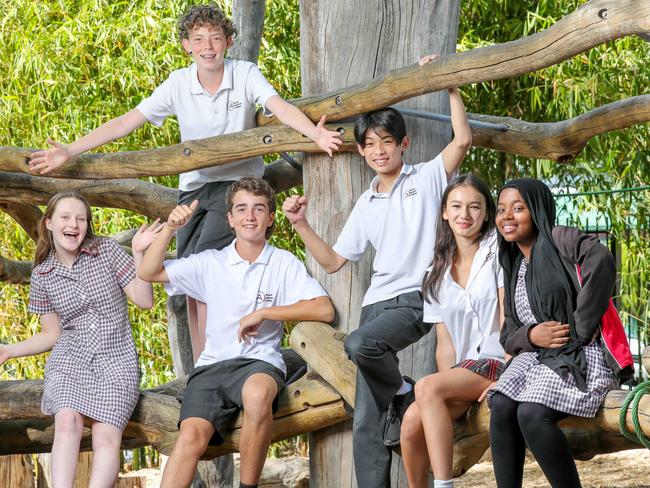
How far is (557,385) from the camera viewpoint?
294 centimetres

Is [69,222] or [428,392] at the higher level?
[69,222]

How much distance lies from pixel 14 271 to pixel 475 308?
311cm

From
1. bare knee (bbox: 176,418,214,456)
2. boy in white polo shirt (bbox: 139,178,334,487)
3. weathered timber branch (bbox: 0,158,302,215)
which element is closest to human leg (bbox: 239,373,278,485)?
boy in white polo shirt (bbox: 139,178,334,487)

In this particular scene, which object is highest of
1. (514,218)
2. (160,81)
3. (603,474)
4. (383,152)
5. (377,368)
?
(160,81)

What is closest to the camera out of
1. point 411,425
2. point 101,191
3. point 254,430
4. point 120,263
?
point 411,425

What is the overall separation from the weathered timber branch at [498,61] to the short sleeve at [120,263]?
0.84 meters

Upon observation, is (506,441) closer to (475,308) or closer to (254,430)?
(475,308)

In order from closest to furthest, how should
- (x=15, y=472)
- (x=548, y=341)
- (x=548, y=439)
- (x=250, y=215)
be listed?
(x=548, y=439) < (x=548, y=341) < (x=250, y=215) < (x=15, y=472)

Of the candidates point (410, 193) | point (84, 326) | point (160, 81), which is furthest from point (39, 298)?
point (160, 81)

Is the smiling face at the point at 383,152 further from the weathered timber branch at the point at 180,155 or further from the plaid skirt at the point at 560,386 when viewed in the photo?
the plaid skirt at the point at 560,386

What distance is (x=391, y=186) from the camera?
353 centimetres

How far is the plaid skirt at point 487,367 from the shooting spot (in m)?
3.20

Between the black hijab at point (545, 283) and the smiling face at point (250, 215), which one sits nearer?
the black hijab at point (545, 283)

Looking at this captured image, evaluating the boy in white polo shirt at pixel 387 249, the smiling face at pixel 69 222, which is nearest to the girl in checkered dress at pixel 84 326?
the smiling face at pixel 69 222
